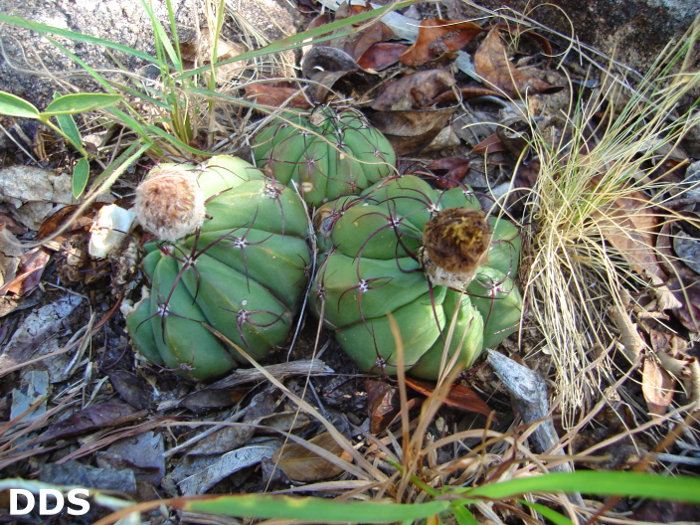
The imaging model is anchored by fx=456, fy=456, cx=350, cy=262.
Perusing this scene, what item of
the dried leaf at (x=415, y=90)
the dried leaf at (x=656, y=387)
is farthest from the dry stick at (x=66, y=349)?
the dried leaf at (x=656, y=387)

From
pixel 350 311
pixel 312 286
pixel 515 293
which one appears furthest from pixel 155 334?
pixel 515 293

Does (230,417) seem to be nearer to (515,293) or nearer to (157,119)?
(515,293)

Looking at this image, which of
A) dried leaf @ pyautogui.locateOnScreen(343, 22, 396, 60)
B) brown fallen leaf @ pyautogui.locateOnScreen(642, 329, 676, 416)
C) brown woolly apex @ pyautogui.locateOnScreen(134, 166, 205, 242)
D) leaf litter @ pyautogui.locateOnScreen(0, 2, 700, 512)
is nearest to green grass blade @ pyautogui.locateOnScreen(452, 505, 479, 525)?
leaf litter @ pyautogui.locateOnScreen(0, 2, 700, 512)

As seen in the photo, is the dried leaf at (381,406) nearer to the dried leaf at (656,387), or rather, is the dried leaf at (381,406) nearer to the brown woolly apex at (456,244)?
the brown woolly apex at (456,244)

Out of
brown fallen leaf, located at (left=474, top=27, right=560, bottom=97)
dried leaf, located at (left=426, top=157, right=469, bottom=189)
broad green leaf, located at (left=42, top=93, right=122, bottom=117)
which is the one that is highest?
brown fallen leaf, located at (left=474, top=27, right=560, bottom=97)

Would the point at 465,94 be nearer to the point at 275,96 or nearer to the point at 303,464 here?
the point at 275,96

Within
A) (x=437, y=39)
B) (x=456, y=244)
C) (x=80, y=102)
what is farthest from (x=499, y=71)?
(x=80, y=102)

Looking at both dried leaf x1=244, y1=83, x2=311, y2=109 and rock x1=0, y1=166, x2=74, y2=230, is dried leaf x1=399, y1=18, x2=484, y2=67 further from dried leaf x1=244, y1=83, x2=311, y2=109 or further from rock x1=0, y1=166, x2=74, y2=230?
rock x1=0, y1=166, x2=74, y2=230
